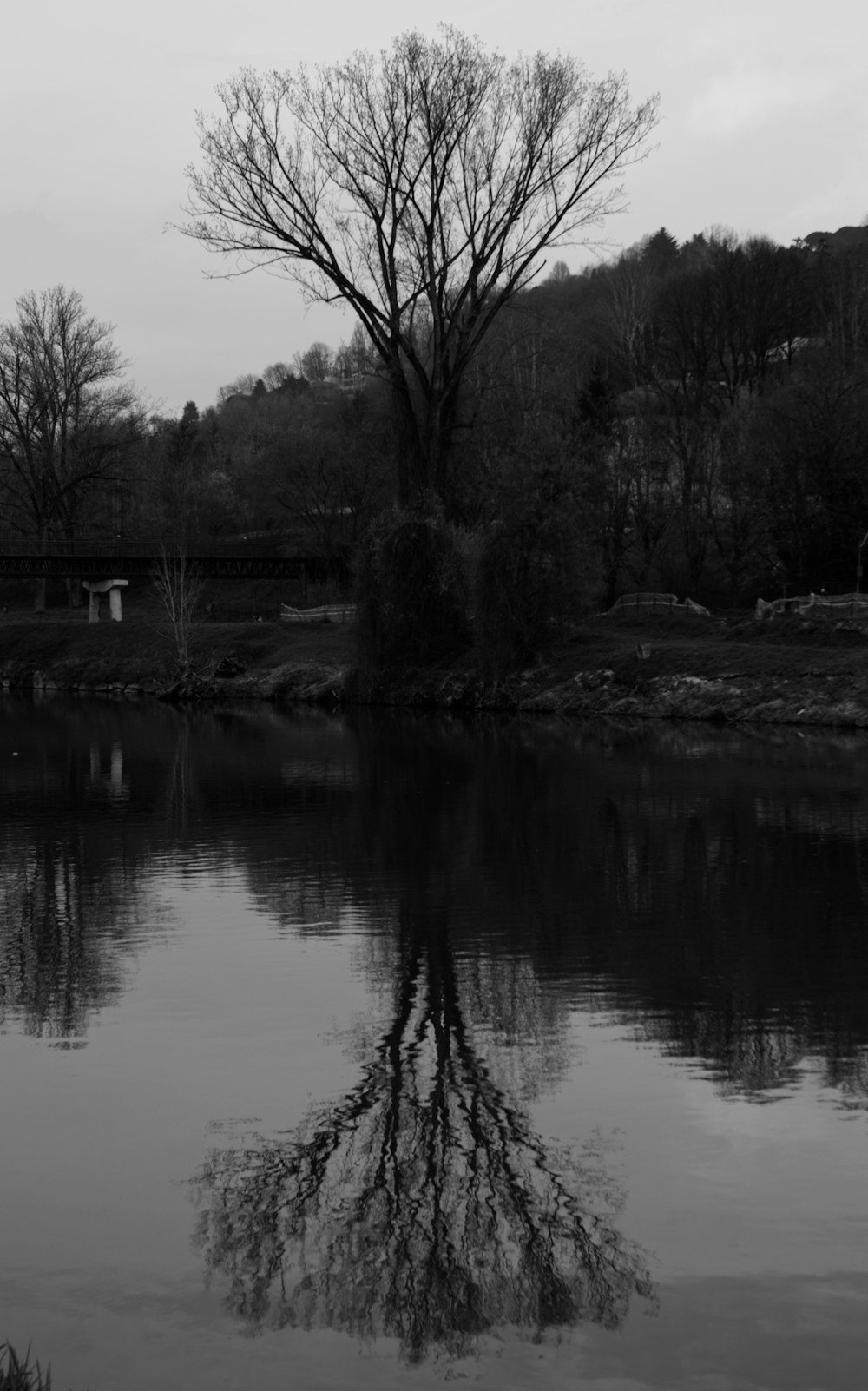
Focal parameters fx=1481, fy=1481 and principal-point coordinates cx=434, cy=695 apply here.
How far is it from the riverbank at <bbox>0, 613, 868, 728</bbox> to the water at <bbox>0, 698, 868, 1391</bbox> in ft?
72.0

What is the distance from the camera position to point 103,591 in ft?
247

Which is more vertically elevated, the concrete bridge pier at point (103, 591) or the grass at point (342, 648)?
the concrete bridge pier at point (103, 591)

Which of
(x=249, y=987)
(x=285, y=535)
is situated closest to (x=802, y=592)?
(x=285, y=535)

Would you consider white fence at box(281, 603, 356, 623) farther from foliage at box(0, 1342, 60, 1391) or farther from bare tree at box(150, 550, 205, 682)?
foliage at box(0, 1342, 60, 1391)

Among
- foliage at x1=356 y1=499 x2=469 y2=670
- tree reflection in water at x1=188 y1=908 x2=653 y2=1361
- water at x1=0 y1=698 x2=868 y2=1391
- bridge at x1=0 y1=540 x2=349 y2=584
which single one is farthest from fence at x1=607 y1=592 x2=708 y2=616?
tree reflection in water at x1=188 y1=908 x2=653 y2=1361

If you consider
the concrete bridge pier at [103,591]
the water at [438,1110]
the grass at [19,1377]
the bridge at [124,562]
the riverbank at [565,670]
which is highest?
the bridge at [124,562]

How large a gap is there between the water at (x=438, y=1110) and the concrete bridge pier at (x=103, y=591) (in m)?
52.3

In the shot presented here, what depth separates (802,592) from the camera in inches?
2194

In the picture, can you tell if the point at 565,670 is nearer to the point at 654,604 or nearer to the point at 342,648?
the point at 654,604

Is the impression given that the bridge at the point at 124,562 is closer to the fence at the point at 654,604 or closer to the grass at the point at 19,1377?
the fence at the point at 654,604

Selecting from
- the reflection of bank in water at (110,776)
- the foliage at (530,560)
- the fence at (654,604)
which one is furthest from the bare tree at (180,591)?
the reflection of bank in water at (110,776)

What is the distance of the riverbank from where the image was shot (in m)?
43.3

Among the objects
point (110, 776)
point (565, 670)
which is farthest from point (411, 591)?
point (110, 776)

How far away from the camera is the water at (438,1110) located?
6898mm
